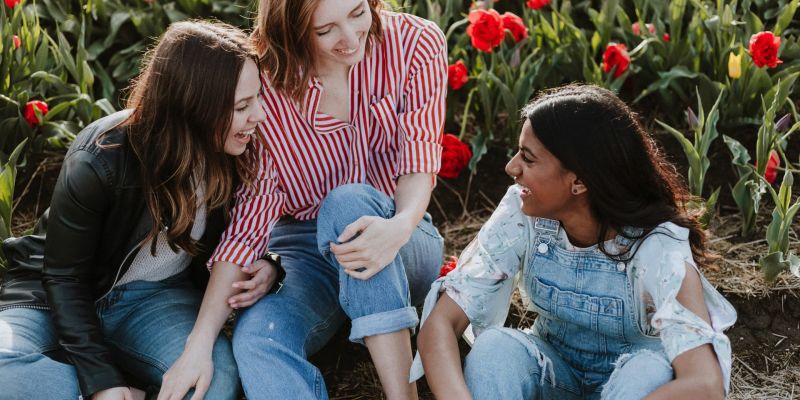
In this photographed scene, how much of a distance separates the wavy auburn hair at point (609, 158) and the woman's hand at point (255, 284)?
2.47ft

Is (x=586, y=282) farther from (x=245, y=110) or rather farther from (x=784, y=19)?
(x=784, y=19)

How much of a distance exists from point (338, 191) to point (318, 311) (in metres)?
0.34

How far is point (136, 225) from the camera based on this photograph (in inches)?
93.1

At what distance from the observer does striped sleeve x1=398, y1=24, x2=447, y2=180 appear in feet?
8.17

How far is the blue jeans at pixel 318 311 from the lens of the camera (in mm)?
2266

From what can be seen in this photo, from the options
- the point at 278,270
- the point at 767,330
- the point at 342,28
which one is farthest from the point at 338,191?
the point at 767,330

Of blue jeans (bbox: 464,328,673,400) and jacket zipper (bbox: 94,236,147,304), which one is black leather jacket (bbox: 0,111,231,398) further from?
blue jeans (bbox: 464,328,673,400)

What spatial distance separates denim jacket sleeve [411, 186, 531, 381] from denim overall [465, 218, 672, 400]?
0.15ft

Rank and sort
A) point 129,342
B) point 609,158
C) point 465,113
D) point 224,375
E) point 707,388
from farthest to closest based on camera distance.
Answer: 1. point 465,113
2. point 129,342
3. point 224,375
4. point 609,158
5. point 707,388

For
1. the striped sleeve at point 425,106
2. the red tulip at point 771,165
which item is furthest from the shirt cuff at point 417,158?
the red tulip at point 771,165

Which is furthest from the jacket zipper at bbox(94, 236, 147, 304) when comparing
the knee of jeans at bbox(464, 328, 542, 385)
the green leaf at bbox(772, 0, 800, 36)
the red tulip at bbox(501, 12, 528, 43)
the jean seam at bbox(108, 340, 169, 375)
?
the green leaf at bbox(772, 0, 800, 36)

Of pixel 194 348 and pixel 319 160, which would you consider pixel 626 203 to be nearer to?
pixel 319 160

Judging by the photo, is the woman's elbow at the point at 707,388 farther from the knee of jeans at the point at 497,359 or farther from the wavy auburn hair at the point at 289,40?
the wavy auburn hair at the point at 289,40

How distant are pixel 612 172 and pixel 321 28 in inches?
30.8
